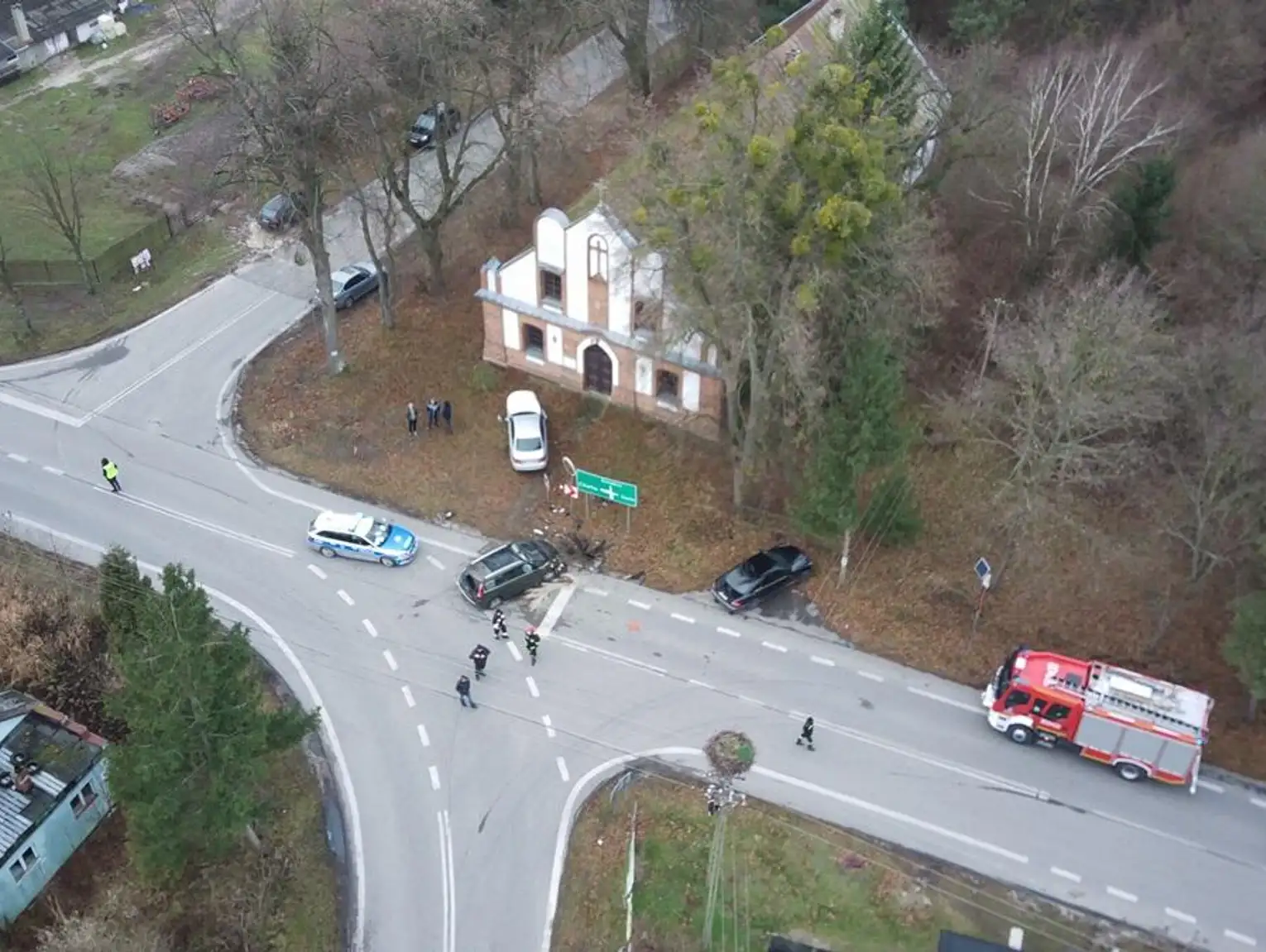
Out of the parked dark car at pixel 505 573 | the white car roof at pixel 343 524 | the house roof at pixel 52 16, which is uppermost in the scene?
the house roof at pixel 52 16

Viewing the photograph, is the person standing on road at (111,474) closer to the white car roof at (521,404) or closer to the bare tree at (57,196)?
the bare tree at (57,196)

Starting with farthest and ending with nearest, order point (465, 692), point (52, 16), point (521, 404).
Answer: point (52, 16) → point (521, 404) → point (465, 692)

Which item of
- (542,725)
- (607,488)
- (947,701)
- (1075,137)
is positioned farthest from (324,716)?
(1075,137)

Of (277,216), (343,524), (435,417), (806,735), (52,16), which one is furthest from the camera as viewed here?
(52,16)

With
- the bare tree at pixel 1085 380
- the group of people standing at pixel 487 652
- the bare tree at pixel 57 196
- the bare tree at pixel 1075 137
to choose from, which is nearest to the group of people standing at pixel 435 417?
the group of people standing at pixel 487 652

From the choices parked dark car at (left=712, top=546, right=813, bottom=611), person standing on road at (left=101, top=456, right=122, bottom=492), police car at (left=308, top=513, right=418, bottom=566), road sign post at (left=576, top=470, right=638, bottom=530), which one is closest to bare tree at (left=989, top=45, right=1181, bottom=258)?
parked dark car at (left=712, top=546, right=813, bottom=611)

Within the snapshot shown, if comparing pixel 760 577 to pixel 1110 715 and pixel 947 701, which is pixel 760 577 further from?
pixel 1110 715

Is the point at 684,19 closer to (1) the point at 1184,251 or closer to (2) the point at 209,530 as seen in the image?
(1) the point at 1184,251
